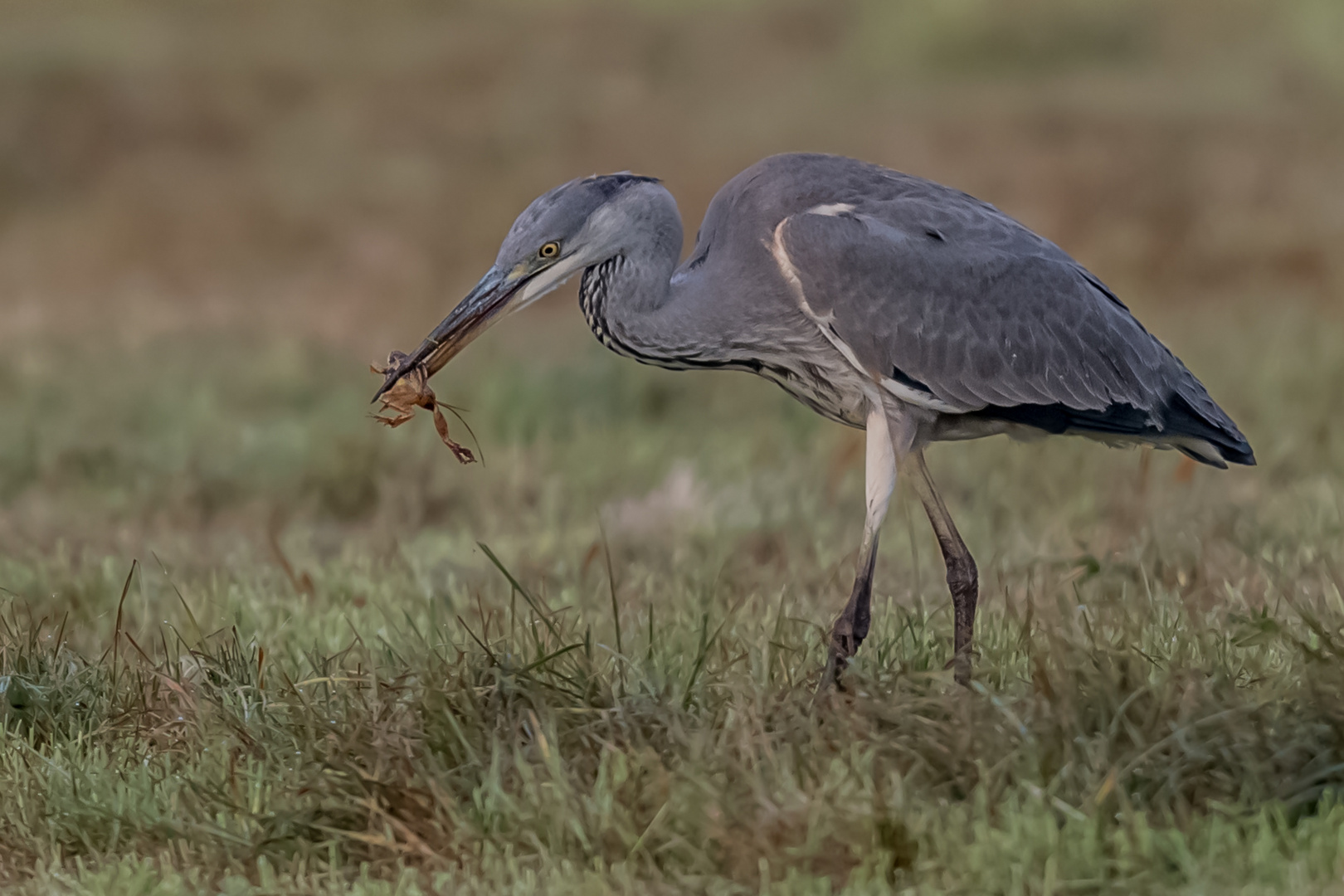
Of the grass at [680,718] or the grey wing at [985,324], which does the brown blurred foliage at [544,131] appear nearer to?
the grass at [680,718]

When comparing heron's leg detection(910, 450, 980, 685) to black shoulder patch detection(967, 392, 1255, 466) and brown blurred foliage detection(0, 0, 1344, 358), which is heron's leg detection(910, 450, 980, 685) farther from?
brown blurred foliage detection(0, 0, 1344, 358)

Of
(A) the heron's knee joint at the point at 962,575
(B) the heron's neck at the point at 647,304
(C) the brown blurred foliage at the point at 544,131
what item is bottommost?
(A) the heron's knee joint at the point at 962,575

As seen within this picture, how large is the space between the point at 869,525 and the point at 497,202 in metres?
11.8

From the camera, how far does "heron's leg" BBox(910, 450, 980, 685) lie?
5023 mm

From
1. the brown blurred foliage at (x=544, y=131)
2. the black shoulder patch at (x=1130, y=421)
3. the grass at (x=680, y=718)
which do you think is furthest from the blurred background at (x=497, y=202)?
the black shoulder patch at (x=1130, y=421)

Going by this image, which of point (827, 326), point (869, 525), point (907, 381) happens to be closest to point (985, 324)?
point (907, 381)

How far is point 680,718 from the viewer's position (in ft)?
13.4

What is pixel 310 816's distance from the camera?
12.5 ft

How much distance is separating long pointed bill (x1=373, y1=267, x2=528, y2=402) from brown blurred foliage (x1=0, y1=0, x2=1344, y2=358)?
768 cm

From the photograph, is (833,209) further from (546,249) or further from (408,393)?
(408,393)

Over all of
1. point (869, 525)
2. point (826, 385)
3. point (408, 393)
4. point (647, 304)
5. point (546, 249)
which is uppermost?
point (546, 249)

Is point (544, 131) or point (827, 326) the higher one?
point (544, 131)

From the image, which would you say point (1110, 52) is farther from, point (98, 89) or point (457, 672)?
point (457, 672)

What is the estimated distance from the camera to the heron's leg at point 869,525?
189 inches
